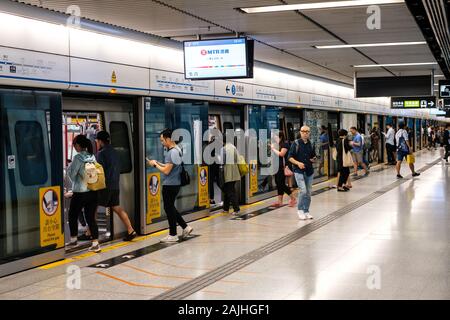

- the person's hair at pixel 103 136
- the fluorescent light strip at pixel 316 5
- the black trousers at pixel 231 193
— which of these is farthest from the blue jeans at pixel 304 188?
the person's hair at pixel 103 136

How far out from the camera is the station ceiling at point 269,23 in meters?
6.90

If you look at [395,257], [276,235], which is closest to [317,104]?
[276,235]

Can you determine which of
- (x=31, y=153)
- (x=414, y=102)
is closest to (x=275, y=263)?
(x=31, y=153)

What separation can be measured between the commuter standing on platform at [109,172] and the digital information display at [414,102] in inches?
549

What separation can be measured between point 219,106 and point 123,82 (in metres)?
3.65

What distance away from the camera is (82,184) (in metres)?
7.16

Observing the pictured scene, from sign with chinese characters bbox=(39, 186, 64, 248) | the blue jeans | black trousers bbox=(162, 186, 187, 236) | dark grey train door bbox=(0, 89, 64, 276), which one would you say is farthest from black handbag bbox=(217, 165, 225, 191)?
dark grey train door bbox=(0, 89, 64, 276)

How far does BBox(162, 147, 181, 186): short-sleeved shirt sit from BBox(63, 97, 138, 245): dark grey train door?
898mm

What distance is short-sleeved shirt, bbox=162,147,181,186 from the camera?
25.7 feet

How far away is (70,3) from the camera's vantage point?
6.53 meters

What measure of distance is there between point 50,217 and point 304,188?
440cm

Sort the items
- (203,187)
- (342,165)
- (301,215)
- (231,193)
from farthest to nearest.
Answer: (342,165) < (231,193) < (203,187) < (301,215)

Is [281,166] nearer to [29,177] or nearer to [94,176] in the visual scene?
[94,176]

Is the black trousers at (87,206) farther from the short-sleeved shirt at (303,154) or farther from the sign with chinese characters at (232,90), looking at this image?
the sign with chinese characters at (232,90)
